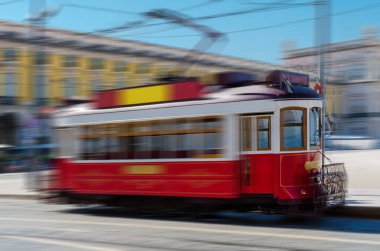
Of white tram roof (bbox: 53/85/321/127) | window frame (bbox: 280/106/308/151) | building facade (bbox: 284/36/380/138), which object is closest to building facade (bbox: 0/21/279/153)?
building facade (bbox: 284/36/380/138)

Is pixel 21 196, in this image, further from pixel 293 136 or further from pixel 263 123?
Answer: pixel 293 136

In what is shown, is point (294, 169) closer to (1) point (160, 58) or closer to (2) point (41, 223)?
(2) point (41, 223)

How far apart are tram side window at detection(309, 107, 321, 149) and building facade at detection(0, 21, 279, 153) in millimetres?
38515

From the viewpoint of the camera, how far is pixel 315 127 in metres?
12.1

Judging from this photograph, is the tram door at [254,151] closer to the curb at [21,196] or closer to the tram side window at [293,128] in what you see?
the tram side window at [293,128]

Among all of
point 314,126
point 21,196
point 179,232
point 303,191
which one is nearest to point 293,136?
point 314,126

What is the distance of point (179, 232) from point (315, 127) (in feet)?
12.7

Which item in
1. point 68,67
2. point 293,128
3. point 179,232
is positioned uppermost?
point 68,67

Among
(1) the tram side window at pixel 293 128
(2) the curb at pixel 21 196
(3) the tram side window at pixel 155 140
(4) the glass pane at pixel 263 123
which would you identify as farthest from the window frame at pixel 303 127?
(2) the curb at pixel 21 196

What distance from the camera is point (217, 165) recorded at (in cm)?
1174

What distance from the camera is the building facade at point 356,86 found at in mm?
72562

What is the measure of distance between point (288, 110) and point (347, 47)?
64.3 metres

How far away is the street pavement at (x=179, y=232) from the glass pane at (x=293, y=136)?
1.65 m

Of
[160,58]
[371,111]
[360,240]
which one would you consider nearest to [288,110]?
[360,240]
